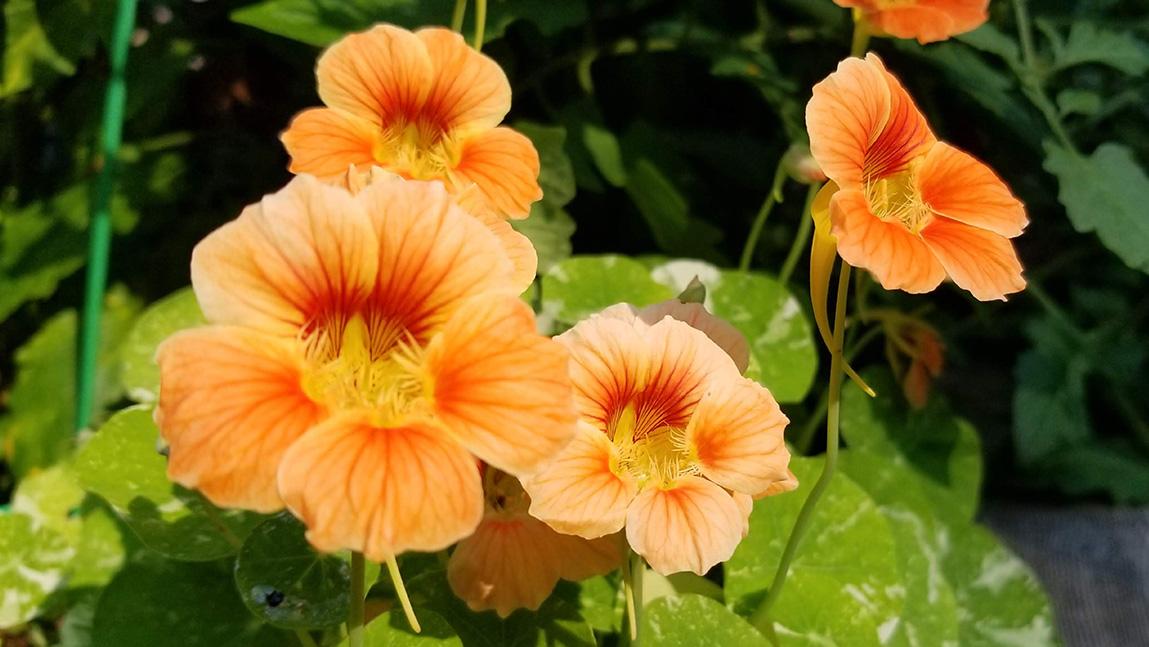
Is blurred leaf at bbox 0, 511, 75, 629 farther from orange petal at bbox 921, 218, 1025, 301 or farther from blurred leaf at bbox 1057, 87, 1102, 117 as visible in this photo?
blurred leaf at bbox 1057, 87, 1102, 117

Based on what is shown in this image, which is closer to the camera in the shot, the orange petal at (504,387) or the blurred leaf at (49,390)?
the orange petal at (504,387)

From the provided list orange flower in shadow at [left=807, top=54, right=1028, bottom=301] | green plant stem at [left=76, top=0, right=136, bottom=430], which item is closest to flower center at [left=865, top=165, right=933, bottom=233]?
orange flower in shadow at [left=807, top=54, right=1028, bottom=301]

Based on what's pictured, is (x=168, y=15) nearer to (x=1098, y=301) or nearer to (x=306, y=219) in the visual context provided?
(x=306, y=219)

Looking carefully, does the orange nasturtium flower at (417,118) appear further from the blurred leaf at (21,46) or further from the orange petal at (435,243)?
the blurred leaf at (21,46)

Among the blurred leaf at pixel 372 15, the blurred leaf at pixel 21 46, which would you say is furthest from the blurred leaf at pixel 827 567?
the blurred leaf at pixel 21 46

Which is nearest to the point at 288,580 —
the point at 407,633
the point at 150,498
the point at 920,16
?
the point at 407,633

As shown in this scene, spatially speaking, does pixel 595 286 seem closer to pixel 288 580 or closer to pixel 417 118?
pixel 417 118

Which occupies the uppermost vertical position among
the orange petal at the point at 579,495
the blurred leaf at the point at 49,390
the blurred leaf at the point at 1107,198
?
the orange petal at the point at 579,495
